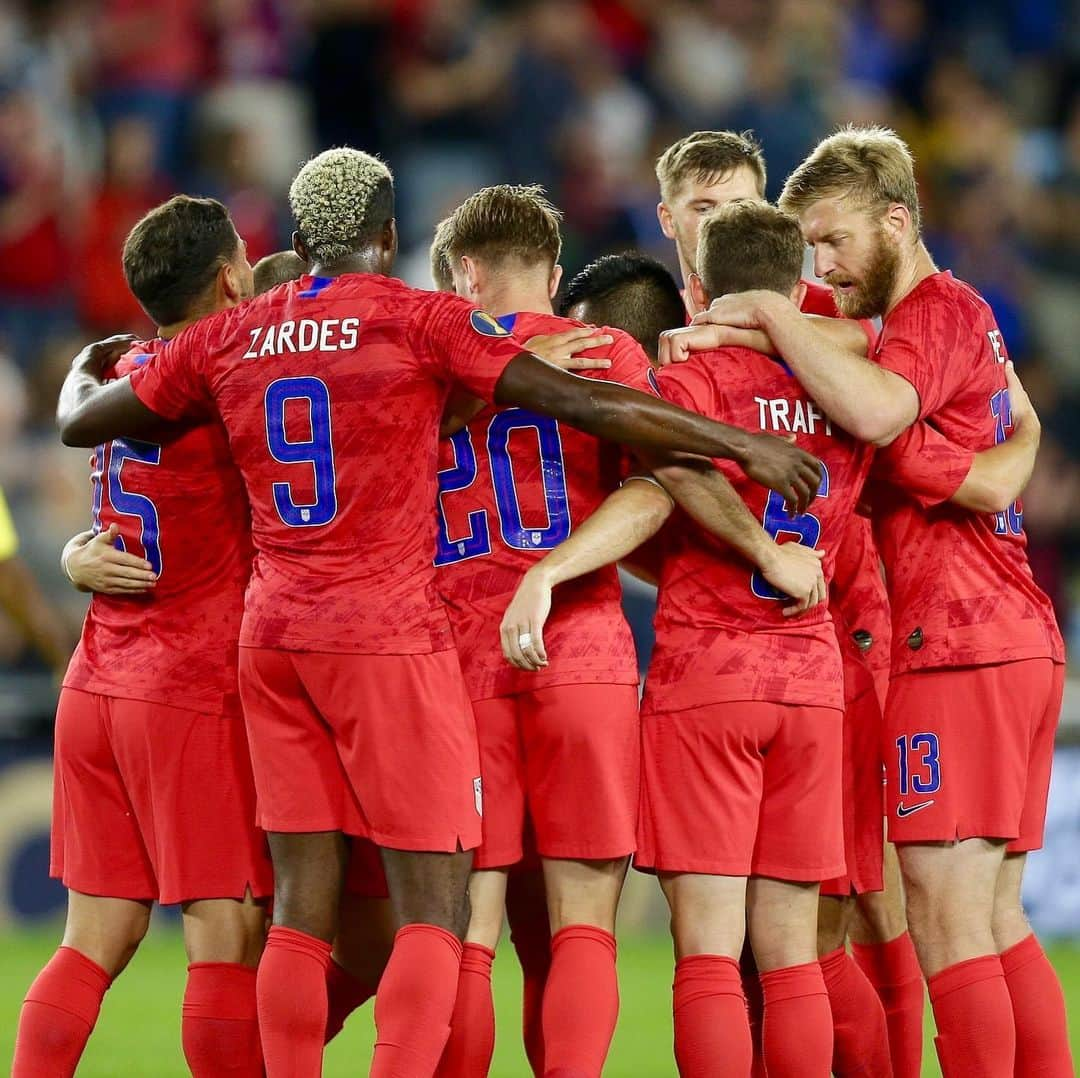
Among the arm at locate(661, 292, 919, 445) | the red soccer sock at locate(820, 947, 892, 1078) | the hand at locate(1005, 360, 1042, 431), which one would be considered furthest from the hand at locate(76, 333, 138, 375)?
the red soccer sock at locate(820, 947, 892, 1078)

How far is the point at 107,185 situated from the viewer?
479 inches

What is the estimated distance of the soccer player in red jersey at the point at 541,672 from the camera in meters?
5.00

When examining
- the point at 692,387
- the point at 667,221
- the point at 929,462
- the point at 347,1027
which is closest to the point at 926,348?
the point at 929,462

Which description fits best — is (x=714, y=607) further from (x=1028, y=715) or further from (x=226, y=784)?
(x=226, y=784)

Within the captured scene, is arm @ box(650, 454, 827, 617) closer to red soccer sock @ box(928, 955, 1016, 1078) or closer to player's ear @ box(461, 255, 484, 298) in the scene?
player's ear @ box(461, 255, 484, 298)

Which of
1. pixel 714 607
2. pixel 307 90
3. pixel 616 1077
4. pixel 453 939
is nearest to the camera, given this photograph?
pixel 453 939

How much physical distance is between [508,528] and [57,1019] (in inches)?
70.4

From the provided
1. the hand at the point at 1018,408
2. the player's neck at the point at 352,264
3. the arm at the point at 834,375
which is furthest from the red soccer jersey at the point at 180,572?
the hand at the point at 1018,408

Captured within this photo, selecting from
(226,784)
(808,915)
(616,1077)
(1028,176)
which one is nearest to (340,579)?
(226,784)

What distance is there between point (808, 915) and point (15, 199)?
8772 millimetres

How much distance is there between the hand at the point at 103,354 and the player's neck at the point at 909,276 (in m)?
2.21

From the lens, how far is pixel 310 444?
486 cm

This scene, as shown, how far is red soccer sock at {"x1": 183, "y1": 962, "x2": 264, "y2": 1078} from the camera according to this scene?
5.10m

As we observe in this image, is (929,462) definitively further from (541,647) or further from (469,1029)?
(469,1029)
